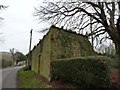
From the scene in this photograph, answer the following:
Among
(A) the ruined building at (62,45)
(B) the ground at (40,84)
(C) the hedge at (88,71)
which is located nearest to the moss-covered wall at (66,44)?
(A) the ruined building at (62,45)

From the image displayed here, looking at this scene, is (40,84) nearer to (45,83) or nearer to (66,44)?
(45,83)

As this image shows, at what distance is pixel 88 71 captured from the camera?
12125 millimetres

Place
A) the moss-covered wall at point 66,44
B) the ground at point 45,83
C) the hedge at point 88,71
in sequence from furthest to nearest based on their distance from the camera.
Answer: the moss-covered wall at point 66,44 < the ground at point 45,83 < the hedge at point 88,71

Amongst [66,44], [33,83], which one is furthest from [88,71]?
[66,44]

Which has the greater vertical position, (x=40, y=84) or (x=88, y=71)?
(x=88, y=71)

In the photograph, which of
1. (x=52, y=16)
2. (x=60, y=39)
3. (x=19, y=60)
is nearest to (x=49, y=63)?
(x=60, y=39)

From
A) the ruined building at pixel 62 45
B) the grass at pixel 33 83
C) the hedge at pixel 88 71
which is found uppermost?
the ruined building at pixel 62 45

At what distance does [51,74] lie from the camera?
1858cm

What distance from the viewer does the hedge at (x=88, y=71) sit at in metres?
11.1

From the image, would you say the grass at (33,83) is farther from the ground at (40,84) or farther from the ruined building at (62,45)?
the ruined building at (62,45)

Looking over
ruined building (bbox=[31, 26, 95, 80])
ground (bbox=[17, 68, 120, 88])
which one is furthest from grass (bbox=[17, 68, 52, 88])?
ruined building (bbox=[31, 26, 95, 80])

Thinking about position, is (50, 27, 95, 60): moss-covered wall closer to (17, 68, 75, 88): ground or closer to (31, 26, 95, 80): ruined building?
(31, 26, 95, 80): ruined building

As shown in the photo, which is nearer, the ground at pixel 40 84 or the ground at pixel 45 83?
the ground at pixel 45 83

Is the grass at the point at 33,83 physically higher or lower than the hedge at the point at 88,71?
lower
